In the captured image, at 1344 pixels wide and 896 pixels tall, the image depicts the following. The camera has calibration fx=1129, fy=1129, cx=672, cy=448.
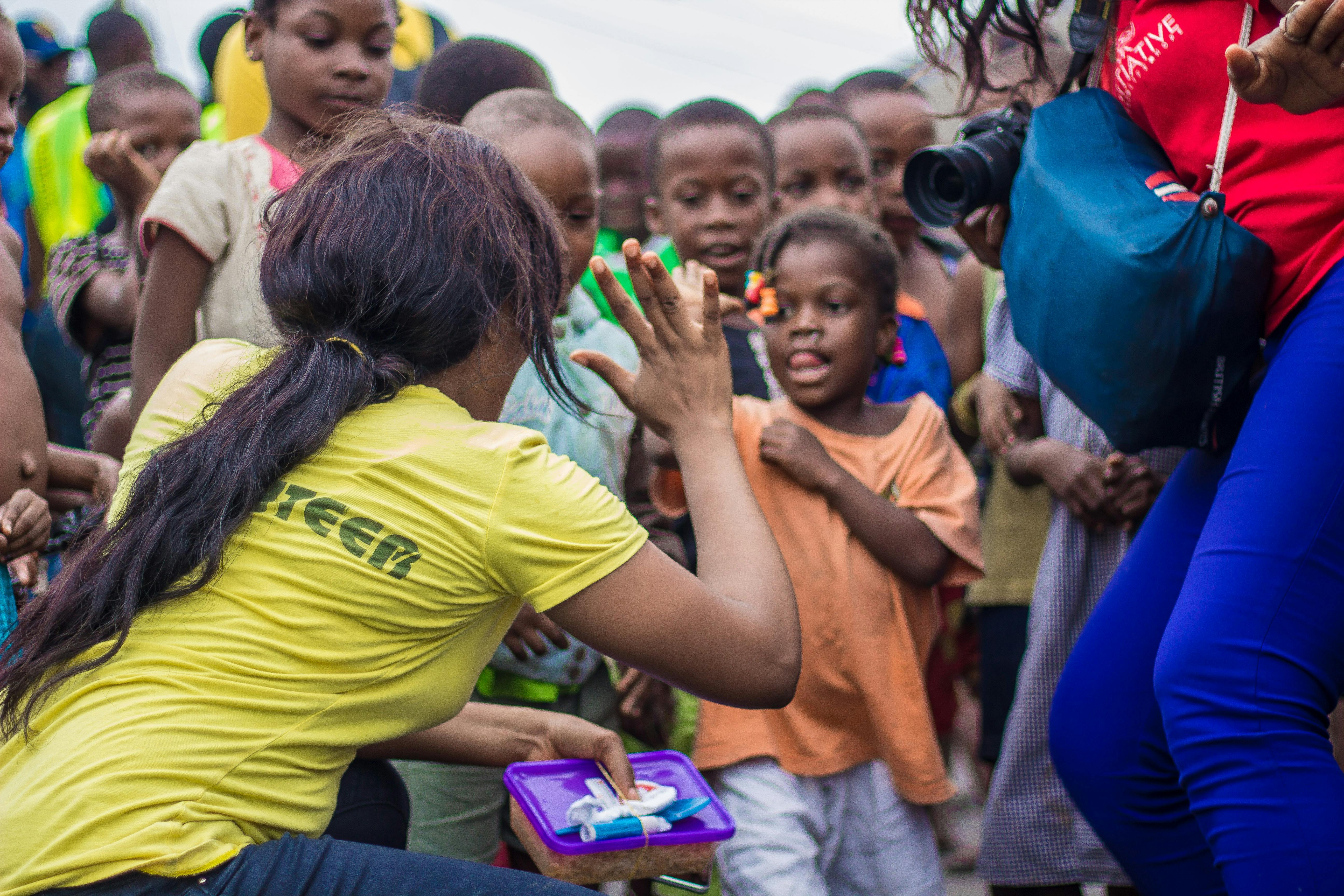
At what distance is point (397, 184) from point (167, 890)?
2.74ft

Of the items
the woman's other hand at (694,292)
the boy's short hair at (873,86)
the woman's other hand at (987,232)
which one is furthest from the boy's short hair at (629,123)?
the woman's other hand at (987,232)

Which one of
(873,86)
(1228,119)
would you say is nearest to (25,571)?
(1228,119)

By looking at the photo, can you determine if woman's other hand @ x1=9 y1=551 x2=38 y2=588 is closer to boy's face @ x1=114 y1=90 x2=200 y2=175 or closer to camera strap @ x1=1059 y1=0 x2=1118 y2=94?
boy's face @ x1=114 y1=90 x2=200 y2=175

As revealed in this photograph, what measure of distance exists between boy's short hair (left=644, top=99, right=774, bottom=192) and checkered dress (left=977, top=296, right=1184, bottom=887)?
4.03 feet

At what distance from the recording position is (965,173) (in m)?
2.02

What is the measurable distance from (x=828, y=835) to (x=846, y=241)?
4.19ft

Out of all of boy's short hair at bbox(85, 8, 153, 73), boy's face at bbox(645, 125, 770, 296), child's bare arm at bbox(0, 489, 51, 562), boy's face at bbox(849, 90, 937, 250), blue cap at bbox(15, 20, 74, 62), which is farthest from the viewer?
blue cap at bbox(15, 20, 74, 62)

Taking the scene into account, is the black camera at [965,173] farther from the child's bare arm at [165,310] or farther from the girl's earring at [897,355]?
the child's bare arm at [165,310]

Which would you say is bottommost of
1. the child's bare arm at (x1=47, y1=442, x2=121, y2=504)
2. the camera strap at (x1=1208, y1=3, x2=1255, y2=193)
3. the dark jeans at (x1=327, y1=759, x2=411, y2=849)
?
the dark jeans at (x1=327, y1=759, x2=411, y2=849)

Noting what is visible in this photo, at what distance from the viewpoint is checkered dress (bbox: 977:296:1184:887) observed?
2.35 meters

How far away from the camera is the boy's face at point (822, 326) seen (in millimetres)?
2459

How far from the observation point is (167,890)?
1146 millimetres

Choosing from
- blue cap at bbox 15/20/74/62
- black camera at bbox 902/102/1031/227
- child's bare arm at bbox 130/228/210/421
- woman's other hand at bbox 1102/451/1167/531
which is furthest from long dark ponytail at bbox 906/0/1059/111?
blue cap at bbox 15/20/74/62

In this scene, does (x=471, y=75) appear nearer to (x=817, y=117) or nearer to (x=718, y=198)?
(x=718, y=198)
